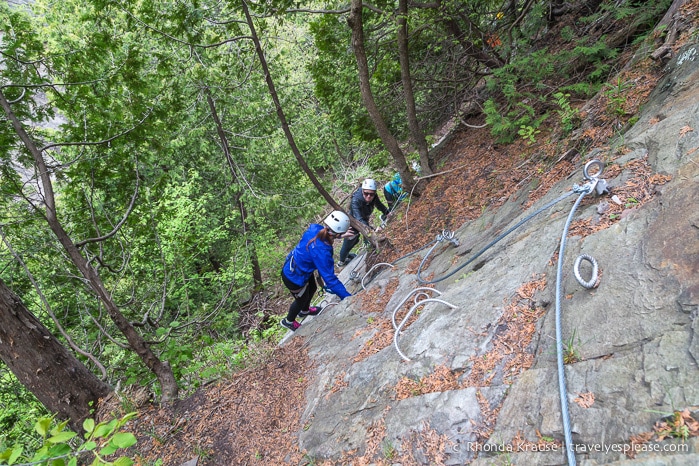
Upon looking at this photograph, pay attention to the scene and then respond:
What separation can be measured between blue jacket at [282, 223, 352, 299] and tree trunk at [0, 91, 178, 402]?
2223 millimetres

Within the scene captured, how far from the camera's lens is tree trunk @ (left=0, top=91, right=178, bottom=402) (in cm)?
343

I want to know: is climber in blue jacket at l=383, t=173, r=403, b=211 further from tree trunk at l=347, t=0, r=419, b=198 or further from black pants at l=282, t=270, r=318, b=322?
black pants at l=282, t=270, r=318, b=322

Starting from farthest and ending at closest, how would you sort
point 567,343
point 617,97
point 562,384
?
point 617,97 < point 567,343 < point 562,384

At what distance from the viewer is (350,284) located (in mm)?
6684

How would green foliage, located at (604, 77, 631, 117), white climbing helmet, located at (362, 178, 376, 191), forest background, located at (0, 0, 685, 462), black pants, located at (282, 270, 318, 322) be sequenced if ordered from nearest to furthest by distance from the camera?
green foliage, located at (604, 77, 631, 117) → forest background, located at (0, 0, 685, 462) → black pants, located at (282, 270, 318, 322) → white climbing helmet, located at (362, 178, 376, 191)

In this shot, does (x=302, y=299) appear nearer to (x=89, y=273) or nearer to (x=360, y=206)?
(x=360, y=206)

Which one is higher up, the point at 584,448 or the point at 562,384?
the point at 562,384

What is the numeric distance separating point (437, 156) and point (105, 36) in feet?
20.8

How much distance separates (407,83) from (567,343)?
16.9 feet

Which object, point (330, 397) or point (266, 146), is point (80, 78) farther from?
point (266, 146)

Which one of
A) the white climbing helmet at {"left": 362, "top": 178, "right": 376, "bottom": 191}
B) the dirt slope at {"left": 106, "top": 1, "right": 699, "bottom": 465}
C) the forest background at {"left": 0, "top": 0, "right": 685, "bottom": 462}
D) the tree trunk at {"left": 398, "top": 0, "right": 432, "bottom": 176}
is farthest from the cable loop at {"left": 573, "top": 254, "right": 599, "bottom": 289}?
the white climbing helmet at {"left": 362, "top": 178, "right": 376, "bottom": 191}

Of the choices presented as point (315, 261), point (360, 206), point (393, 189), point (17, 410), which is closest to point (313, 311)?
point (315, 261)

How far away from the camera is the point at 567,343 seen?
2.08 meters

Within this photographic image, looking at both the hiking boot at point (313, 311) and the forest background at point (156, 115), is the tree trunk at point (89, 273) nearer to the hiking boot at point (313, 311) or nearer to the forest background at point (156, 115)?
the forest background at point (156, 115)
